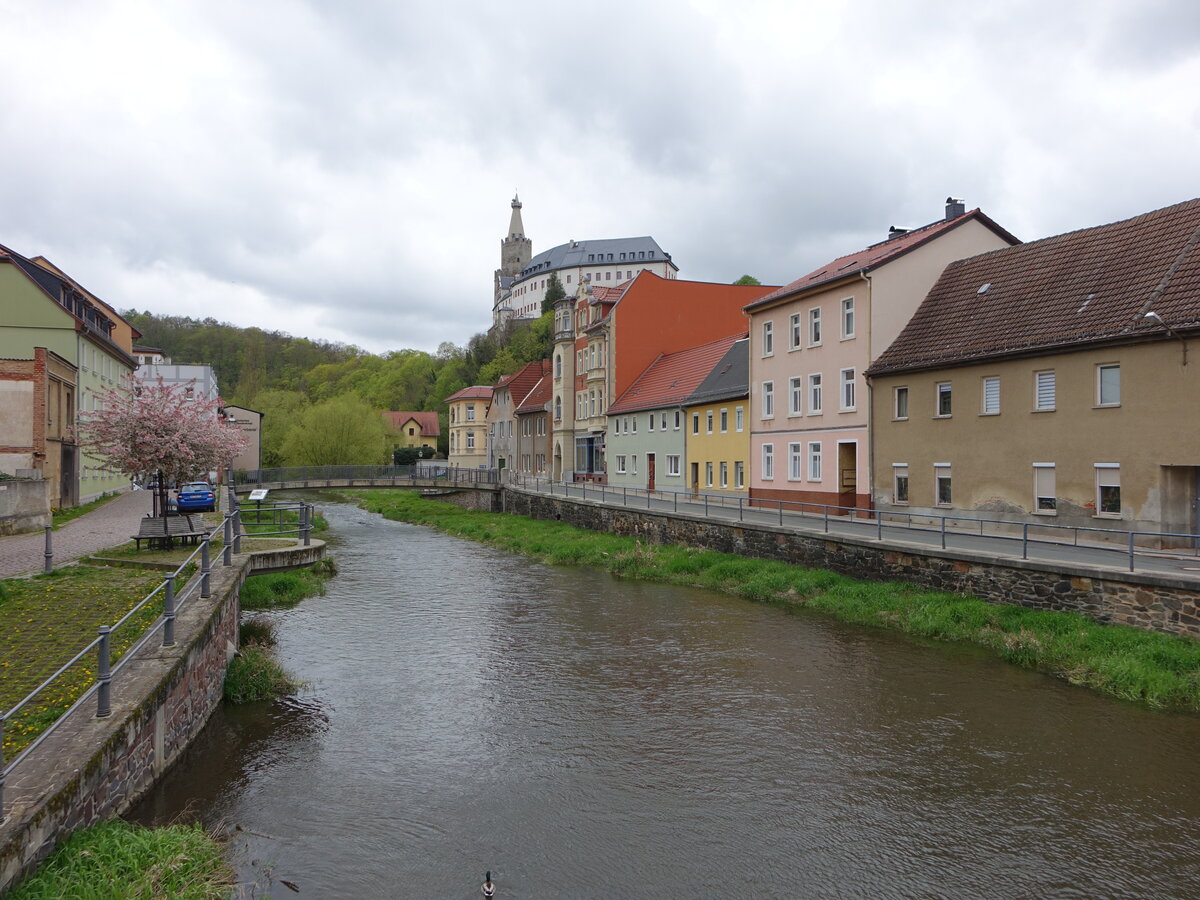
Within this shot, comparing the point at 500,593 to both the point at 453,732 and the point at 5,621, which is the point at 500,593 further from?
the point at 5,621

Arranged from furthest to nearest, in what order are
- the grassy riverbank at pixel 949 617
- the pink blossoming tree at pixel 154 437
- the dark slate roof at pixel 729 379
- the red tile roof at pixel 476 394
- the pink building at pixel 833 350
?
1. the red tile roof at pixel 476 394
2. the dark slate roof at pixel 729 379
3. the pink building at pixel 833 350
4. the pink blossoming tree at pixel 154 437
5. the grassy riverbank at pixel 949 617

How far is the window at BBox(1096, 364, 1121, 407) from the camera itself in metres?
19.8

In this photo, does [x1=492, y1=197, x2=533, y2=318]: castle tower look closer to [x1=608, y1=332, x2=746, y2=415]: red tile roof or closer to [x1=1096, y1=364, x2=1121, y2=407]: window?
[x1=608, y1=332, x2=746, y2=415]: red tile roof

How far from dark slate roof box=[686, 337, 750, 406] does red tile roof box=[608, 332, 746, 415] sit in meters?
0.70

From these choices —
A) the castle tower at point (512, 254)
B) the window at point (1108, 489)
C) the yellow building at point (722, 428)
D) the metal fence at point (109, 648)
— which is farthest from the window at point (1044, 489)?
the castle tower at point (512, 254)

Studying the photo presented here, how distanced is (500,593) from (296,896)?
1571cm

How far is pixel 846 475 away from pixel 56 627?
23.6m

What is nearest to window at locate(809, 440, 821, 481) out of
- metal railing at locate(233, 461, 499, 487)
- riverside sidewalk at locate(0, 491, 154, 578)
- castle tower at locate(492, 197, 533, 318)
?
riverside sidewalk at locate(0, 491, 154, 578)

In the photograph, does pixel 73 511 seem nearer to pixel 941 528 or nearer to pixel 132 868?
pixel 132 868

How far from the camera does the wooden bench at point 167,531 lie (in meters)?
17.3

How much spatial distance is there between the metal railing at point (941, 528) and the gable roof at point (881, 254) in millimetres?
7439

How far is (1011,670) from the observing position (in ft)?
48.3

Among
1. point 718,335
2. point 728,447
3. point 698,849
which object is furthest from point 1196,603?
point 718,335

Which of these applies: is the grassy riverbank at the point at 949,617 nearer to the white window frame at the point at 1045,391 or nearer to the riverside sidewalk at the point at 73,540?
the white window frame at the point at 1045,391
